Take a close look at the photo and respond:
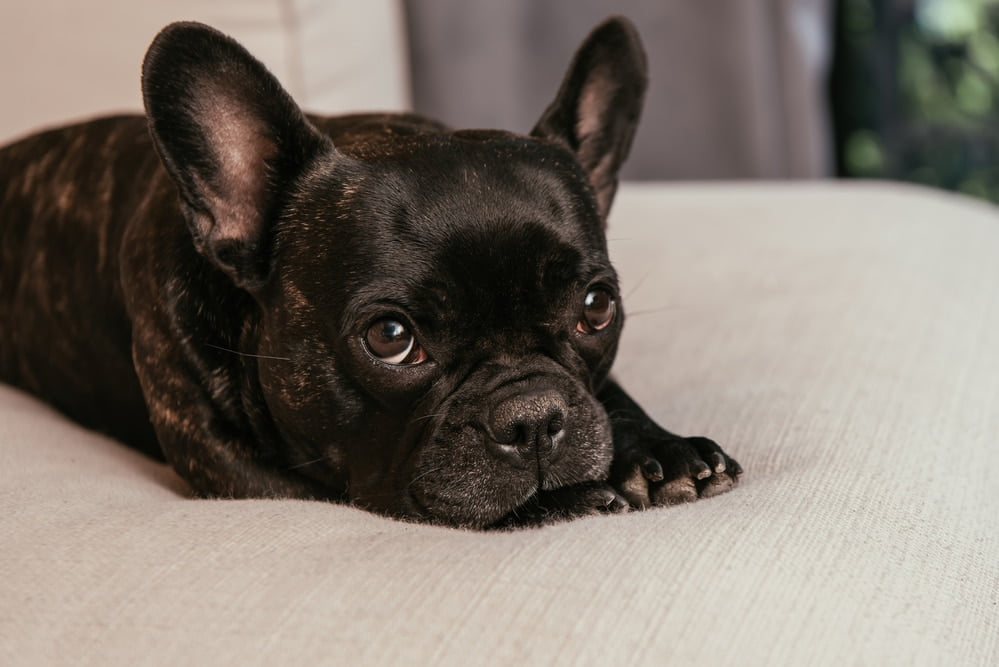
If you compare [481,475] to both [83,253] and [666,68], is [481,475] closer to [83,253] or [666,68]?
[83,253]

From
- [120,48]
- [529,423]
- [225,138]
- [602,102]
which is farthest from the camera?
[120,48]

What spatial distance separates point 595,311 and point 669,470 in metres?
0.26

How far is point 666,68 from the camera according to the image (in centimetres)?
419

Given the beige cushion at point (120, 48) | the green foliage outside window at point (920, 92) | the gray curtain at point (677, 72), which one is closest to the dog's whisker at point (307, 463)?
the beige cushion at point (120, 48)

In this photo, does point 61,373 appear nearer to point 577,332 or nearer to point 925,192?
point 577,332

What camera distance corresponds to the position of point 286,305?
157 cm

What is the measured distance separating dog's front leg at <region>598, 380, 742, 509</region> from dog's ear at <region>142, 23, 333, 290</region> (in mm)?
568

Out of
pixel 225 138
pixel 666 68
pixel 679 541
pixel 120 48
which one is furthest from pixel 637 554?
pixel 666 68

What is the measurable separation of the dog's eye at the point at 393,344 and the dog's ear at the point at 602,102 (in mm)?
479

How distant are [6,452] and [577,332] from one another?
0.86m

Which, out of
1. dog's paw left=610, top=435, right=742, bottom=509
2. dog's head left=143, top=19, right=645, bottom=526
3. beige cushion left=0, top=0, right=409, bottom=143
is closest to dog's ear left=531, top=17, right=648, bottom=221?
dog's head left=143, top=19, right=645, bottom=526

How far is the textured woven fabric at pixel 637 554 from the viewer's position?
3.63 ft

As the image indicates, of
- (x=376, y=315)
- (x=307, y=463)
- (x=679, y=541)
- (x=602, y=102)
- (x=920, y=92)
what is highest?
(x=602, y=102)

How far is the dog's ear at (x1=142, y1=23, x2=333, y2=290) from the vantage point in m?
1.52
